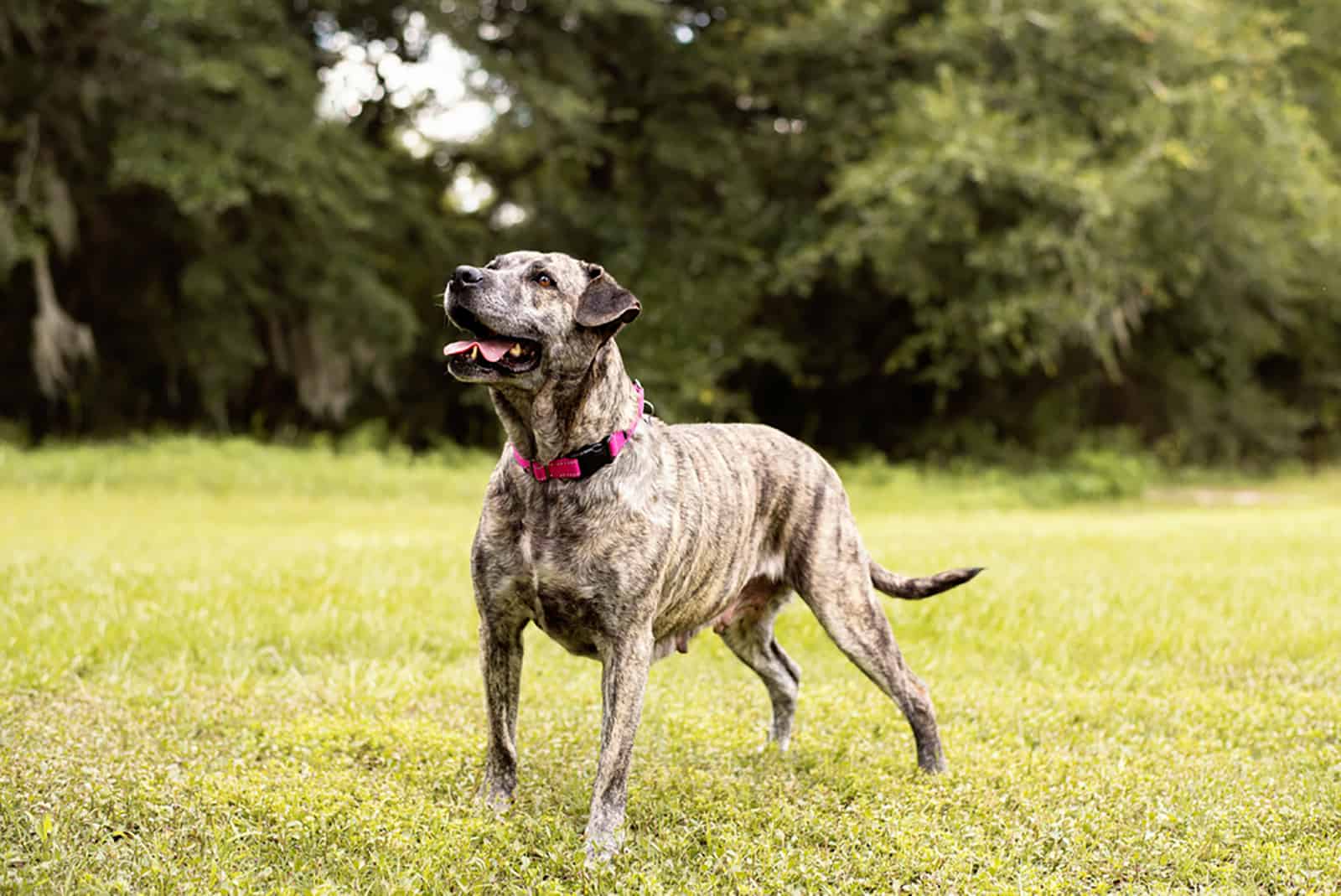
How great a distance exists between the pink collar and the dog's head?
26cm

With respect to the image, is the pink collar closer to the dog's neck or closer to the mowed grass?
the dog's neck

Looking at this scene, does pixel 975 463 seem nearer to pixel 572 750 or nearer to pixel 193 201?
pixel 193 201

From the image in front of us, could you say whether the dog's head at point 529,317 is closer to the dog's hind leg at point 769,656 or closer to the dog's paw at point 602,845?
the dog's paw at point 602,845

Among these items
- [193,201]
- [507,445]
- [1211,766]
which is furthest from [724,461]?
[193,201]

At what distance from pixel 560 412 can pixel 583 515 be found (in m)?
0.36

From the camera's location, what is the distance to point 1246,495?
21.1 metres

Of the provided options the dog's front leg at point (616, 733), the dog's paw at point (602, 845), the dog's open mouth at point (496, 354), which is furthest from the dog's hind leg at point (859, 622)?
the dog's open mouth at point (496, 354)

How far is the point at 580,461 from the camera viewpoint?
15.1 ft

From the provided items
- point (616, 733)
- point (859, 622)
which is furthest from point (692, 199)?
point (616, 733)

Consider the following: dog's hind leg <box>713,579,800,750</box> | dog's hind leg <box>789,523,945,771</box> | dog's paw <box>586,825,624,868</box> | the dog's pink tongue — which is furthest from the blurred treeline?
dog's paw <box>586,825,624,868</box>

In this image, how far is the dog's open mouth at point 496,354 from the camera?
435 centimetres

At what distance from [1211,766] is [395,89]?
706 inches

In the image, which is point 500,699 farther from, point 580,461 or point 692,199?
point 692,199

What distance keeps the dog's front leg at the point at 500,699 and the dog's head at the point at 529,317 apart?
36.2 inches
